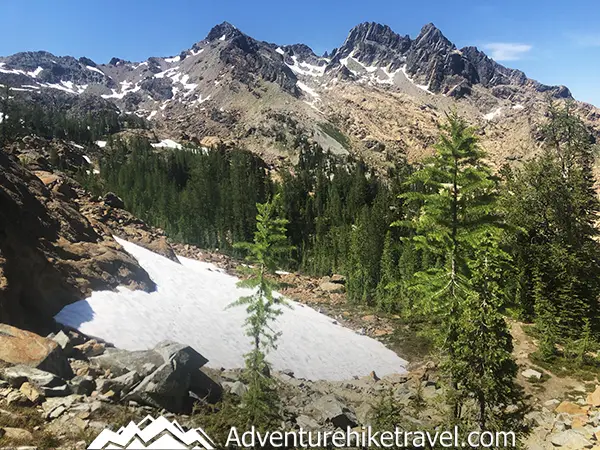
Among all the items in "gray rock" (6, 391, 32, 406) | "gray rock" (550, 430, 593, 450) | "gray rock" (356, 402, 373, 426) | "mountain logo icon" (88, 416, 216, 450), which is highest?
"mountain logo icon" (88, 416, 216, 450)

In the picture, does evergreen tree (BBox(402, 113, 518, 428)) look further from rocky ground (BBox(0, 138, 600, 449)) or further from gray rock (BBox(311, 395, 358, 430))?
gray rock (BBox(311, 395, 358, 430))

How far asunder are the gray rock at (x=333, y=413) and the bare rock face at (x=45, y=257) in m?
12.4

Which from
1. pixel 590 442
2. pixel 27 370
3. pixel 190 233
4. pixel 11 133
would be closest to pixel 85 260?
pixel 27 370

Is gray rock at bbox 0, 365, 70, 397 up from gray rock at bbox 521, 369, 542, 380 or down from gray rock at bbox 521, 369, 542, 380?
up

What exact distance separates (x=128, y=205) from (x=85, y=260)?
70.2m

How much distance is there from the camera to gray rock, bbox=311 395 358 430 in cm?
1491

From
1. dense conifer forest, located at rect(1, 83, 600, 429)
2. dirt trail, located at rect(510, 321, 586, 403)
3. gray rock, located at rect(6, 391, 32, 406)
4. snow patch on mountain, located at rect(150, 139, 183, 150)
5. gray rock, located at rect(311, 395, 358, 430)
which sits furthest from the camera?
snow patch on mountain, located at rect(150, 139, 183, 150)

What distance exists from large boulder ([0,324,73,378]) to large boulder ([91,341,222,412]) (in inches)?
70.2

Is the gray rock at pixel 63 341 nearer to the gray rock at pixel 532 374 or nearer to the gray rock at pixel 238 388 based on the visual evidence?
the gray rock at pixel 238 388

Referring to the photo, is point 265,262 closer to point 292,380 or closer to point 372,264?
point 292,380

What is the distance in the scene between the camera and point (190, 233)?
7606 cm

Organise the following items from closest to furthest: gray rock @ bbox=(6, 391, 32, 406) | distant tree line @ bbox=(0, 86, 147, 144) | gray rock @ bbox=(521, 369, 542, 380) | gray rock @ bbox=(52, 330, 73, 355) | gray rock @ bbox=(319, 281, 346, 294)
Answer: gray rock @ bbox=(6, 391, 32, 406) → gray rock @ bbox=(52, 330, 73, 355) → gray rock @ bbox=(521, 369, 542, 380) → gray rock @ bbox=(319, 281, 346, 294) → distant tree line @ bbox=(0, 86, 147, 144)

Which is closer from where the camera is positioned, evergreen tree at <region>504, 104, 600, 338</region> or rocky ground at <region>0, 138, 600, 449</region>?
rocky ground at <region>0, 138, 600, 449</region>

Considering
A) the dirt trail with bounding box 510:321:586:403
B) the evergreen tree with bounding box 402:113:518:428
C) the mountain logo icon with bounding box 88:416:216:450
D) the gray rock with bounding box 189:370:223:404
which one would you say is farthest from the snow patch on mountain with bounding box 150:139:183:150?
the mountain logo icon with bounding box 88:416:216:450
